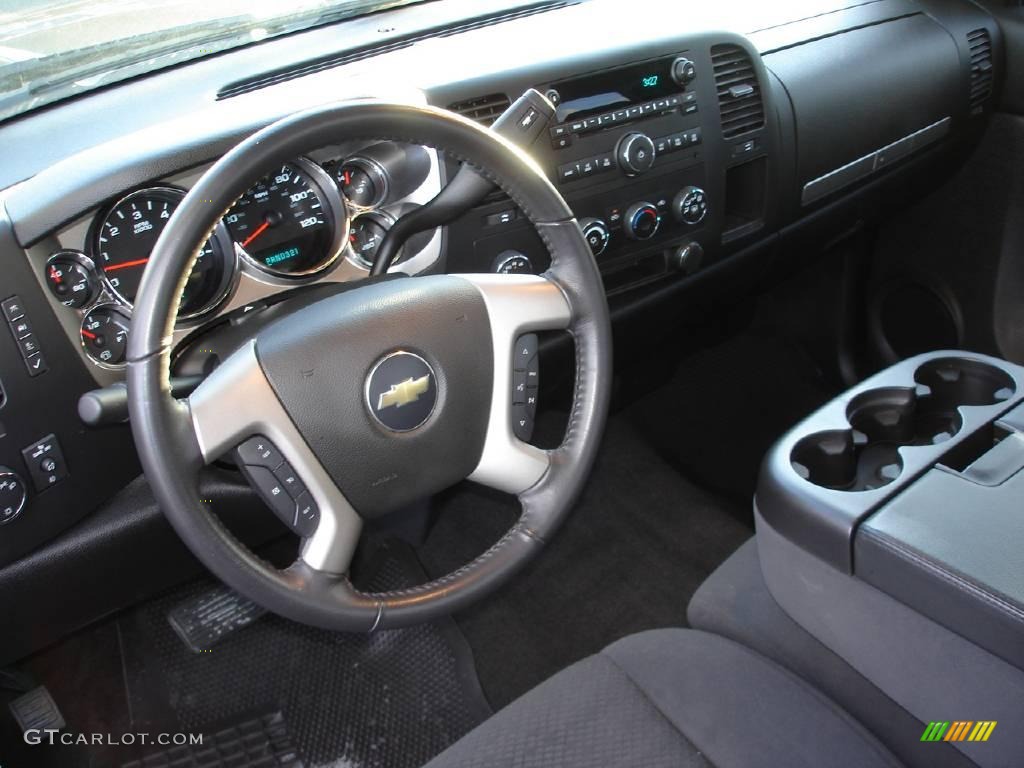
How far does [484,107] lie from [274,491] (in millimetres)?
714

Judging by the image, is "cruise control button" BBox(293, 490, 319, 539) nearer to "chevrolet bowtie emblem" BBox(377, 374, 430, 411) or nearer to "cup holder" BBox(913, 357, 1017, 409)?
"chevrolet bowtie emblem" BBox(377, 374, 430, 411)

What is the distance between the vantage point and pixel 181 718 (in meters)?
1.83

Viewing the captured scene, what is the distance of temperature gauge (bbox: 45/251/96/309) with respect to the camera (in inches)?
46.7

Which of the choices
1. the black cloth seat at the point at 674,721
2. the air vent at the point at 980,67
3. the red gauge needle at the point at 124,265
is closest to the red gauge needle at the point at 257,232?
the red gauge needle at the point at 124,265

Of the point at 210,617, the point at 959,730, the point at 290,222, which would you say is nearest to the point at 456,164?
the point at 290,222

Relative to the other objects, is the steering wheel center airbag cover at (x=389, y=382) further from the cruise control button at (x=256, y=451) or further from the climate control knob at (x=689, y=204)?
the climate control knob at (x=689, y=204)

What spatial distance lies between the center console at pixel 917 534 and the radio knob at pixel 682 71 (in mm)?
644

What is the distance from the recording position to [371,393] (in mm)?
1123

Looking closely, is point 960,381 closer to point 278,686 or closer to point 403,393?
point 403,393

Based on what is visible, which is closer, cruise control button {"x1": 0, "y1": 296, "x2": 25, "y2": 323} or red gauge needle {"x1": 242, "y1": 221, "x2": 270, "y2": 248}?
cruise control button {"x1": 0, "y1": 296, "x2": 25, "y2": 323}

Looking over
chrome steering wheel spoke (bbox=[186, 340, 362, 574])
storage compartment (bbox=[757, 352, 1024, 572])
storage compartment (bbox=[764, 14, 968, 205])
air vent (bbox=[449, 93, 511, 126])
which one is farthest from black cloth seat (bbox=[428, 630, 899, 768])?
storage compartment (bbox=[764, 14, 968, 205])

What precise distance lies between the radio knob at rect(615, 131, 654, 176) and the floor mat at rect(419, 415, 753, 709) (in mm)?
734

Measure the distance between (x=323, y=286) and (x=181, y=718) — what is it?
0.95 meters

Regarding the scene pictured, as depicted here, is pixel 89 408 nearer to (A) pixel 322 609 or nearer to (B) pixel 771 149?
(A) pixel 322 609
